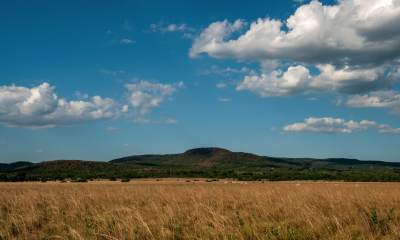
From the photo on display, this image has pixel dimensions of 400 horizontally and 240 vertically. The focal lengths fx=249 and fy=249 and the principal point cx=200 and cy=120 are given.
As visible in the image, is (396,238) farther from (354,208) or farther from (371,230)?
(354,208)

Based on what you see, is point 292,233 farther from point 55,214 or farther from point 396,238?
point 55,214

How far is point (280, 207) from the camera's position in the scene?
32.7 ft

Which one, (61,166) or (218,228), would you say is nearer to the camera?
(218,228)

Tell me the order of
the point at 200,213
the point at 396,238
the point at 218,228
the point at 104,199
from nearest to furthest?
the point at 396,238
the point at 218,228
the point at 200,213
the point at 104,199

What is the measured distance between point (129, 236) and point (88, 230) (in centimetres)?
192

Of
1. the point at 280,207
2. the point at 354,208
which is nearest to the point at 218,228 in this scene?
the point at 280,207

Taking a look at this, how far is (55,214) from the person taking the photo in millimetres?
9773

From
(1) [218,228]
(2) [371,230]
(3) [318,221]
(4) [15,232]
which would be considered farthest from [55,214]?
(2) [371,230]

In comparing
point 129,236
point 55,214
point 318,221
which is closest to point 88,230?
point 129,236

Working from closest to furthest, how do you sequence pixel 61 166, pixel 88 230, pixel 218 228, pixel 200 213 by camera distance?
pixel 218 228, pixel 88 230, pixel 200 213, pixel 61 166

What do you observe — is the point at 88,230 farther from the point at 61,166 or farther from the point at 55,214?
the point at 61,166

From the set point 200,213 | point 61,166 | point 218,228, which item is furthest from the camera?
point 61,166

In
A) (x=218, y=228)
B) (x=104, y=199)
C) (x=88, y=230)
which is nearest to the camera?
(x=218, y=228)

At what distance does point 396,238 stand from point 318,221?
180cm
